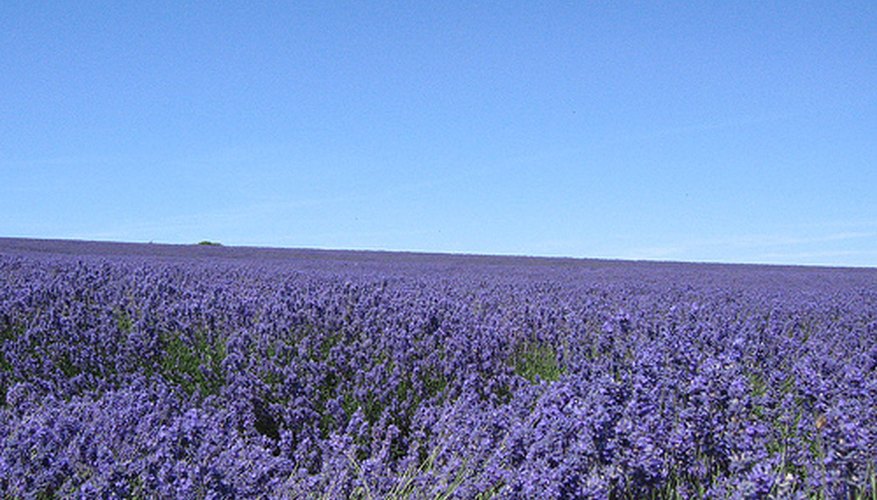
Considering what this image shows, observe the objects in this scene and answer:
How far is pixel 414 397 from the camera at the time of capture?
13.0 feet

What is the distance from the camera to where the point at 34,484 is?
7.39 feet

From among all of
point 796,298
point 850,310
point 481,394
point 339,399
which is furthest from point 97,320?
point 796,298

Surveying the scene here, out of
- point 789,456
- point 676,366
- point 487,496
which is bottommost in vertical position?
point 487,496

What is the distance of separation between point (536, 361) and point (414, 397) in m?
0.88

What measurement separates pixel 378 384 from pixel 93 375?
5.38ft

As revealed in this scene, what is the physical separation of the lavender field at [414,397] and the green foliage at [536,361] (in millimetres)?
15

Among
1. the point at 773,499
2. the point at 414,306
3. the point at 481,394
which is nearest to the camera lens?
the point at 773,499

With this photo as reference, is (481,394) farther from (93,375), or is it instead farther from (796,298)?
(796,298)

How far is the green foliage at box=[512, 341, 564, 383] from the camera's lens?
173 inches

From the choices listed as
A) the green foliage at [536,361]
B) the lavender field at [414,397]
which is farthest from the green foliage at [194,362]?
the green foliage at [536,361]

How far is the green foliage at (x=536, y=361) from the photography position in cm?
439

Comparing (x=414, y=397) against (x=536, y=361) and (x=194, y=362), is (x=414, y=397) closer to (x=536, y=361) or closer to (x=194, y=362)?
(x=536, y=361)

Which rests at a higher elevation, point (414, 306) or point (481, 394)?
point (414, 306)

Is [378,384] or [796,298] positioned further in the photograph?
[796,298]
